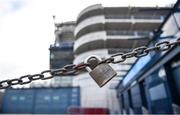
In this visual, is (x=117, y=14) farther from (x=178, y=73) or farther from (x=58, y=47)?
(x=178, y=73)

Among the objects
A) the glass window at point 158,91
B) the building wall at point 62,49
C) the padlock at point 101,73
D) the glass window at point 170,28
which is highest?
the building wall at point 62,49

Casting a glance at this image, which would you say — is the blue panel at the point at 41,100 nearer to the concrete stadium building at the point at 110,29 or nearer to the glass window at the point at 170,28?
the concrete stadium building at the point at 110,29

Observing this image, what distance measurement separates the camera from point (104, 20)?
86.1 ft

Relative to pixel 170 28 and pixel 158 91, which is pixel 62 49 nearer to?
pixel 158 91

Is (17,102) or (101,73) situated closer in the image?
(101,73)

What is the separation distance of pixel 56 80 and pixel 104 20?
1070 cm

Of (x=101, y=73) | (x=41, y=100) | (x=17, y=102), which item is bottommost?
(x=101, y=73)

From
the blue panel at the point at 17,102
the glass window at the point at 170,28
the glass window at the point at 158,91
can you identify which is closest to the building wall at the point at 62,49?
the blue panel at the point at 17,102

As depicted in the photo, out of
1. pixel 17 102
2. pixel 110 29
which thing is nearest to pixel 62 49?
pixel 110 29

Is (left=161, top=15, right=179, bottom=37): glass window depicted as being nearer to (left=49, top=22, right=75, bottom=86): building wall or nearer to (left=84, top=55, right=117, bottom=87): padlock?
(left=84, top=55, right=117, bottom=87): padlock

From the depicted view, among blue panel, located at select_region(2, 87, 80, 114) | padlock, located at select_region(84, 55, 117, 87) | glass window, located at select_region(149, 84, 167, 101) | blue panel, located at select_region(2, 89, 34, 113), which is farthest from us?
blue panel, located at select_region(2, 87, 80, 114)

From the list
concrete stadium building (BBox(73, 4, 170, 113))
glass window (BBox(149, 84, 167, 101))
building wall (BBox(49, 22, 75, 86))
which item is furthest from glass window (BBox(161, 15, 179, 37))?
building wall (BBox(49, 22, 75, 86))

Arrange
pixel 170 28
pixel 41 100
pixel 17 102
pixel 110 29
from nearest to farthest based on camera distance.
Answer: pixel 170 28 → pixel 17 102 → pixel 41 100 → pixel 110 29

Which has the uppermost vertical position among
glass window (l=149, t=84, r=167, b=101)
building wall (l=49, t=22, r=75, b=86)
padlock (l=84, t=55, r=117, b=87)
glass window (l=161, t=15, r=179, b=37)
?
building wall (l=49, t=22, r=75, b=86)
